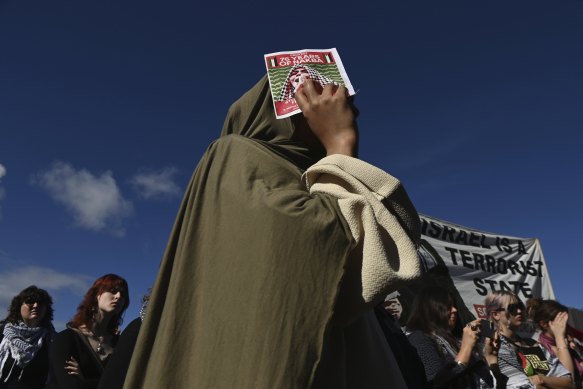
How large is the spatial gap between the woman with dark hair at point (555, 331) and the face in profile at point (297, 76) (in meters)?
4.30

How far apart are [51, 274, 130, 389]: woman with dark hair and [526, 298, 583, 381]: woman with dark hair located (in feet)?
13.0

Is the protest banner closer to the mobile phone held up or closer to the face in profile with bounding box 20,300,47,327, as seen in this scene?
the mobile phone held up

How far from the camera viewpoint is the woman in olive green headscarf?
0.85m

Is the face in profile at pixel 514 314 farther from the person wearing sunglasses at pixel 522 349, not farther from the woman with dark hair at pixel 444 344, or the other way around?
the woman with dark hair at pixel 444 344

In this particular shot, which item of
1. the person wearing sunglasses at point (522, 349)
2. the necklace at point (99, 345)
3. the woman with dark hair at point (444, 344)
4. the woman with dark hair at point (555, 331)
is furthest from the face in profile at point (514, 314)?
the necklace at point (99, 345)

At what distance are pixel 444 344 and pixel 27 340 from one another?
3.87 metres

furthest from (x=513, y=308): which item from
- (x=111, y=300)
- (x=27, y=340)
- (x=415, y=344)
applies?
(x=27, y=340)

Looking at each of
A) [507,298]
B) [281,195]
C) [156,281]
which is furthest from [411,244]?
[507,298]

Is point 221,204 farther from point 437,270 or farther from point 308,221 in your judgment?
point 437,270

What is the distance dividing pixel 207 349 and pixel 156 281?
261mm

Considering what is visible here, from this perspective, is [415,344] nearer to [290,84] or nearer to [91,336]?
[290,84]

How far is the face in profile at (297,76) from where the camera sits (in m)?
1.39

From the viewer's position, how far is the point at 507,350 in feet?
12.4

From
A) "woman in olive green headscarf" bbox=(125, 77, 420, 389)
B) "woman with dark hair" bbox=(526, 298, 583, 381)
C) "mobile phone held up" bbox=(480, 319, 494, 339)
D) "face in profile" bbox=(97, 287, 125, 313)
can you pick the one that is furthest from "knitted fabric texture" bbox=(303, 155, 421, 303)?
"woman with dark hair" bbox=(526, 298, 583, 381)
